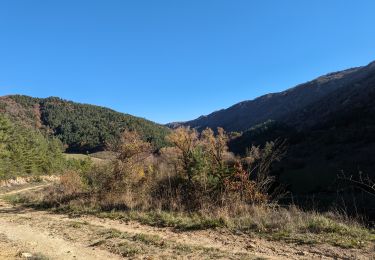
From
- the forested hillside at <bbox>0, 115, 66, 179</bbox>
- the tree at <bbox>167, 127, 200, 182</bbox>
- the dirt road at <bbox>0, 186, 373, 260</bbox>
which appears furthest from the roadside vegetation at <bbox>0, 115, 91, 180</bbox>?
the dirt road at <bbox>0, 186, 373, 260</bbox>

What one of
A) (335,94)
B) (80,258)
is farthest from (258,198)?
(335,94)

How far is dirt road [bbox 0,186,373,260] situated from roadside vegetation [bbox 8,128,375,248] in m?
0.51

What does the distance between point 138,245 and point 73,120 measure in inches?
5602

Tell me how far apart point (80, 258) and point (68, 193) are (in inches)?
454

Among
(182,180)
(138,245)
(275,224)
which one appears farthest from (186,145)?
(138,245)

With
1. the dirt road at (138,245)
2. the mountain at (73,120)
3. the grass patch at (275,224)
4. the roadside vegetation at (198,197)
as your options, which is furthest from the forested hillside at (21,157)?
the mountain at (73,120)

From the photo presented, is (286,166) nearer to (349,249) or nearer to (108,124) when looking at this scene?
(349,249)

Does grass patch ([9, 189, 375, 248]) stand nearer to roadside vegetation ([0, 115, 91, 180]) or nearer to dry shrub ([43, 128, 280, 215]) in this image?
dry shrub ([43, 128, 280, 215])

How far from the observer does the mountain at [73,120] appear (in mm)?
130000

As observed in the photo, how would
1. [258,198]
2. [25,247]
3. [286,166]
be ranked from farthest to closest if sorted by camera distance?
1. [286,166]
2. [258,198]
3. [25,247]

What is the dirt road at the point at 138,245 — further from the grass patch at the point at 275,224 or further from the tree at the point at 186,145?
the tree at the point at 186,145

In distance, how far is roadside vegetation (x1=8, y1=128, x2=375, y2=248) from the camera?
9086mm

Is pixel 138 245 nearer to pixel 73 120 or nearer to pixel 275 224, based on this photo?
pixel 275 224

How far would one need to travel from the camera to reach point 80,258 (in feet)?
26.3
